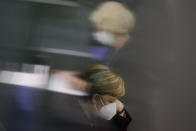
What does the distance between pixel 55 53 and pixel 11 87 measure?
0.60 ft

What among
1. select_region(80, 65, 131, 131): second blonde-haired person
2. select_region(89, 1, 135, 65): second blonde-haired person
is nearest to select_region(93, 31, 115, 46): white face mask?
select_region(89, 1, 135, 65): second blonde-haired person

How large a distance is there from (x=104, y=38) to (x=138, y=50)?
0.12m

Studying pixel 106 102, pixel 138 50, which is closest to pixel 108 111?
pixel 106 102

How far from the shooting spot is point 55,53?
2.36 feet

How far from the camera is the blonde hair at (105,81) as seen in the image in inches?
26.7

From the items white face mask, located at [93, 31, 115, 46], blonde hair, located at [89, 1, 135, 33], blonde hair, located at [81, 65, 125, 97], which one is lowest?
blonde hair, located at [81, 65, 125, 97]

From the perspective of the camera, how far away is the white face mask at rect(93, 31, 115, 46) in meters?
0.71

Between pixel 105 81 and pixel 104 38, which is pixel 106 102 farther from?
pixel 104 38

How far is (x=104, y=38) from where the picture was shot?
0.72 meters

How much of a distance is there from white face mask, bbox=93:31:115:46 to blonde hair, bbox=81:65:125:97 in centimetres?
9

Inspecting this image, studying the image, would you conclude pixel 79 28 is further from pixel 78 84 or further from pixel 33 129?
pixel 33 129

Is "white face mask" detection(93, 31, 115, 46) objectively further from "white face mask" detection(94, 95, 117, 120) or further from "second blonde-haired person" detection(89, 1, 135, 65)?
"white face mask" detection(94, 95, 117, 120)

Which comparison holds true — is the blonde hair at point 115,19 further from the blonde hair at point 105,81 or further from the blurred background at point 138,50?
the blonde hair at point 105,81

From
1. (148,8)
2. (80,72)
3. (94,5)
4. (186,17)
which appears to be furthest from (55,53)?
(186,17)
